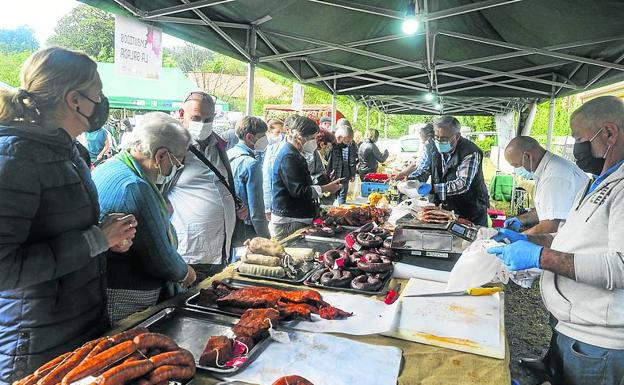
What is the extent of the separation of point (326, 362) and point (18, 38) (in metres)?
43.6

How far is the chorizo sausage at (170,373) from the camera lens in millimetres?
1250

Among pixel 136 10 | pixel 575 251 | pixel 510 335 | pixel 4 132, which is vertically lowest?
pixel 510 335

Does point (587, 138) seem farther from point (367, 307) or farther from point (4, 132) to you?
point (4, 132)

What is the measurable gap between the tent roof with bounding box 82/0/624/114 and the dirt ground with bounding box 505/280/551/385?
2.92 m

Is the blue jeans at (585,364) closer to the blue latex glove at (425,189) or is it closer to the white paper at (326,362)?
the white paper at (326,362)

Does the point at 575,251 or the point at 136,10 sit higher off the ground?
the point at 136,10

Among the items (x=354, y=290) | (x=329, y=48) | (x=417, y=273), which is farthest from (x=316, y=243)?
(x=329, y=48)

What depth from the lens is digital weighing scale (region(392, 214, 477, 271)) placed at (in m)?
2.98

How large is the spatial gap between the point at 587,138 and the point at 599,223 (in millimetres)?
519

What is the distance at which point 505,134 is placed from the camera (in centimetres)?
1579

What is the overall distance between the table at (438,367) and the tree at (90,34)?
3448cm

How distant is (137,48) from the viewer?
11.7ft

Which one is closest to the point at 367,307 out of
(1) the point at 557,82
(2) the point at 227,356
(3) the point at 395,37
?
(2) the point at 227,356

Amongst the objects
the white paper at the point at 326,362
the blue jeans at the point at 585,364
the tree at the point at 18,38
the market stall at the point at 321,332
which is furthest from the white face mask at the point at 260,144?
the tree at the point at 18,38
